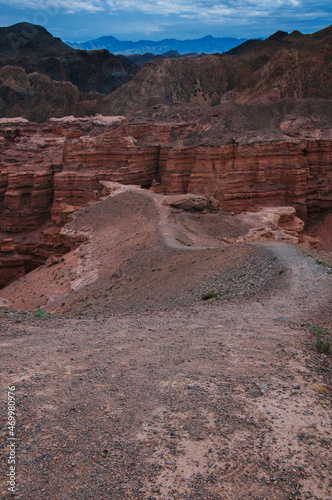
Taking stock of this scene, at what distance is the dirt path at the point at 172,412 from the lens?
228 inches

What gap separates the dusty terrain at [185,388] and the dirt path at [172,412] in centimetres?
2

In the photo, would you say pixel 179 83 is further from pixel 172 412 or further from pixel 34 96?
pixel 172 412

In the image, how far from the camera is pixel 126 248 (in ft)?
70.5

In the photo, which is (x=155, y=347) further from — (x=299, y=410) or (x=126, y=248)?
(x=126, y=248)

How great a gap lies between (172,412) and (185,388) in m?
0.72

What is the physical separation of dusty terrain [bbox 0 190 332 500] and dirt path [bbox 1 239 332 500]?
0.02 m

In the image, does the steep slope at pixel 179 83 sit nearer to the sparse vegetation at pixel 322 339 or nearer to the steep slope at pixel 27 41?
the steep slope at pixel 27 41

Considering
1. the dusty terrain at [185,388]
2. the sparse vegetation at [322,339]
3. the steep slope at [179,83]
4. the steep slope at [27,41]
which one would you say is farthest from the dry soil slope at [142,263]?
the steep slope at [27,41]

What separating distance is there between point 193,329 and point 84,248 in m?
14.1

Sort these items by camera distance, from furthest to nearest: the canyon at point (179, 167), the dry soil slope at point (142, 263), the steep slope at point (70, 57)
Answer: the steep slope at point (70, 57)
the canyon at point (179, 167)
the dry soil slope at point (142, 263)

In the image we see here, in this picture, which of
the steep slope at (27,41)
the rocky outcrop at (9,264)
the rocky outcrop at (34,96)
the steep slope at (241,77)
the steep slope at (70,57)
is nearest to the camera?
the rocky outcrop at (9,264)

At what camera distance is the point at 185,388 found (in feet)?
25.4

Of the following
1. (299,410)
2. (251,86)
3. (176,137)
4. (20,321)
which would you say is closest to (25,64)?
(251,86)

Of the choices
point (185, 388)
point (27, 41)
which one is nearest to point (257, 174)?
point (185, 388)
